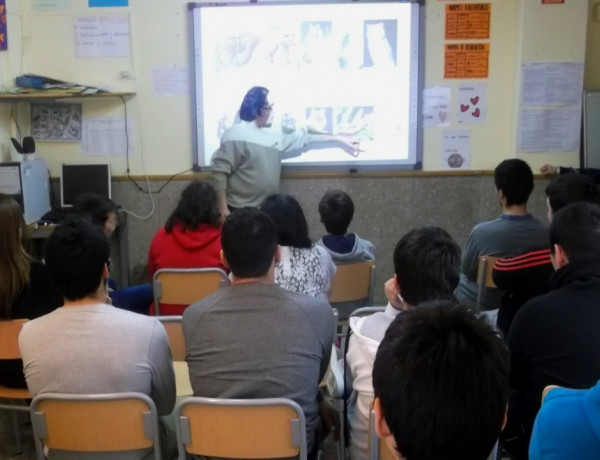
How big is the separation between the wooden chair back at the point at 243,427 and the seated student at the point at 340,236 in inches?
58.3

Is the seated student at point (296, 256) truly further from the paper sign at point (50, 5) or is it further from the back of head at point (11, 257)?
the paper sign at point (50, 5)

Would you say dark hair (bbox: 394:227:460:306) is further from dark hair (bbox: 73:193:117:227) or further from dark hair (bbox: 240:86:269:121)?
dark hair (bbox: 240:86:269:121)

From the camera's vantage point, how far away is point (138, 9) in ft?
14.1

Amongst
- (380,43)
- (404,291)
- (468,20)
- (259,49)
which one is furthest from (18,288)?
(468,20)

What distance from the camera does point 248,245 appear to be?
183 cm

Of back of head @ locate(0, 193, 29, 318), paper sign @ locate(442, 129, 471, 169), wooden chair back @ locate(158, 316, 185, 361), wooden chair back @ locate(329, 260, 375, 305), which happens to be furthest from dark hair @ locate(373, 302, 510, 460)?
paper sign @ locate(442, 129, 471, 169)

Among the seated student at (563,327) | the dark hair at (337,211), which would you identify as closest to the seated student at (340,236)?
the dark hair at (337,211)

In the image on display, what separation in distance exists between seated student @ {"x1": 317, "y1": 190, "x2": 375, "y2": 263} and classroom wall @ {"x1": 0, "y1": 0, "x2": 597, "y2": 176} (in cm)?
159

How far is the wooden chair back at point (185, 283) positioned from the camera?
9.12 feet

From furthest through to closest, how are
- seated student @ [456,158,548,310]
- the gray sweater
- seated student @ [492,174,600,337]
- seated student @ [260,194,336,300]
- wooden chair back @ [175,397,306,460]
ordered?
seated student @ [456,158,548,310] < seated student @ [260,194,336,300] < seated student @ [492,174,600,337] < the gray sweater < wooden chair back @ [175,397,306,460]

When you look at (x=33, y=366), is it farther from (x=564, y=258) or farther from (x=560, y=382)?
(x=564, y=258)

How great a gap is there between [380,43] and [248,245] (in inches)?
116

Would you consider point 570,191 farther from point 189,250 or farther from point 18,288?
point 18,288

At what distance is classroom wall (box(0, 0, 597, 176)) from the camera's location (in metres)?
4.28
